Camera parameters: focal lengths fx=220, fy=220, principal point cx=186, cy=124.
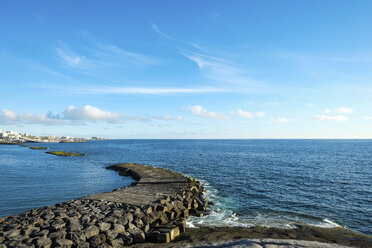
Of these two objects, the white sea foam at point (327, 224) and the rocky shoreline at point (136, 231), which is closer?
the rocky shoreline at point (136, 231)

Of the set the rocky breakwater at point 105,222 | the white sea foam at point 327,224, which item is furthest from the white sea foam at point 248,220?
the rocky breakwater at point 105,222

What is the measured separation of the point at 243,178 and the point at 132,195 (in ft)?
69.6

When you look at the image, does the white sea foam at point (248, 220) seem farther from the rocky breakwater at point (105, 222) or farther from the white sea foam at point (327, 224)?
the rocky breakwater at point (105, 222)

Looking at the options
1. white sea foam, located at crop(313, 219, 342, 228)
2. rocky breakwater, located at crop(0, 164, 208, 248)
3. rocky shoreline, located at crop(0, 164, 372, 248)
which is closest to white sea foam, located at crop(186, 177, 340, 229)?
white sea foam, located at crop(313, 219, 342, 228)

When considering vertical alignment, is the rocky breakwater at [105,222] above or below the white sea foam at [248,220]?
above

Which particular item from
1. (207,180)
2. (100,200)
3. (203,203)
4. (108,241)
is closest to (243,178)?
(207,180)

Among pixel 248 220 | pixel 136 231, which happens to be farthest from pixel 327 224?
pixel 136 231

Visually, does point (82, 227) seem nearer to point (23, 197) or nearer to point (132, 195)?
point (132, 195)

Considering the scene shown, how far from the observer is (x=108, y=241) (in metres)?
13.2

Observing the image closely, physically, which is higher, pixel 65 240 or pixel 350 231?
pixel 65 240

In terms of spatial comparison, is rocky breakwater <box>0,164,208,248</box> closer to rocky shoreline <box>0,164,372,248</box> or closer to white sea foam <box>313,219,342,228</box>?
rocky shoreline <box>0,164,372,248</box>

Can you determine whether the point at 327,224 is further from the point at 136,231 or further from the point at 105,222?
the point at 105,222

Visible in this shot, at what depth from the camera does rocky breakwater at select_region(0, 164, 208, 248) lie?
508 inches

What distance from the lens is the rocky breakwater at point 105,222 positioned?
12.9 metres
